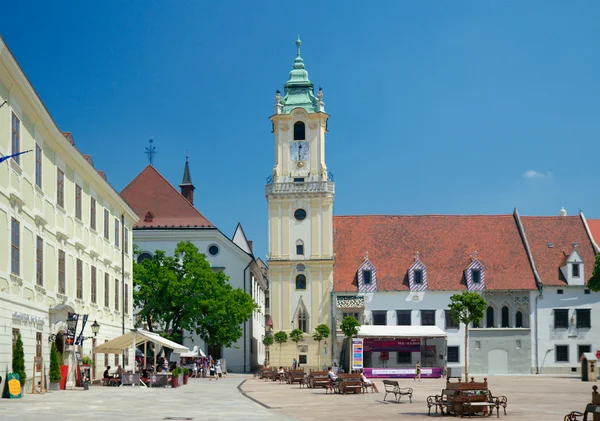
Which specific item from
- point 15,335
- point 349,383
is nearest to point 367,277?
point 349,383

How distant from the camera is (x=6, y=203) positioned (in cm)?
2739

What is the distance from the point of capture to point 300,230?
249ft

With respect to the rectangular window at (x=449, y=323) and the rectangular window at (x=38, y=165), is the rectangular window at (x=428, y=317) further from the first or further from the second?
the rectangular window at (x=38, y=165)

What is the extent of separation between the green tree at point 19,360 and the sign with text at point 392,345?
38.6 m

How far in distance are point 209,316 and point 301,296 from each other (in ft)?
48.5

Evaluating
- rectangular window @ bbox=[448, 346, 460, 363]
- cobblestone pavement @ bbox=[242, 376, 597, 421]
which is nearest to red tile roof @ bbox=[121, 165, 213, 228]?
rectangular window @ bbox=[448, 346, 460, 363]

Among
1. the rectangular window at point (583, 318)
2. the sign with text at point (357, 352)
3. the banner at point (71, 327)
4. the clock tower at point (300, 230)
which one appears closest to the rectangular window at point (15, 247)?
the banner at point (71, 327)

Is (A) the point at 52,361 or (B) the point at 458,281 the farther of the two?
(B) the point at 458,281

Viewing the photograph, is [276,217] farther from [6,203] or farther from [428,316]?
[6,203]

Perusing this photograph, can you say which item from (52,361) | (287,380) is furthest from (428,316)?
(52,361)

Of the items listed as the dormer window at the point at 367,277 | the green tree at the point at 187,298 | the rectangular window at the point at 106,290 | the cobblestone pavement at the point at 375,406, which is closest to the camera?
the cobblestone pavement at the point at 375,406

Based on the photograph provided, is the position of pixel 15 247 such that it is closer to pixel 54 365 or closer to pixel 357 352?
pixel 54 365

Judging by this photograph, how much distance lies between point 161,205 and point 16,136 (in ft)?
154

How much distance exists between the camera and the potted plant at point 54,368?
33156 millimetres
